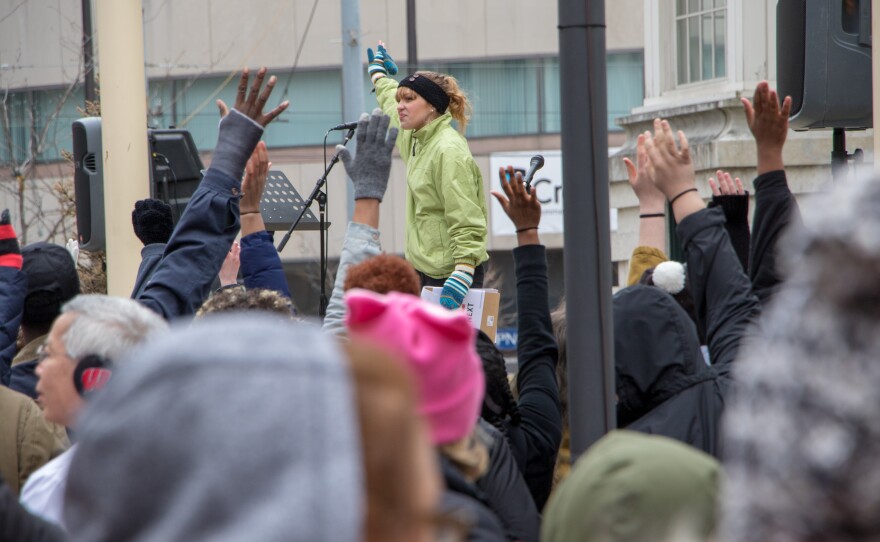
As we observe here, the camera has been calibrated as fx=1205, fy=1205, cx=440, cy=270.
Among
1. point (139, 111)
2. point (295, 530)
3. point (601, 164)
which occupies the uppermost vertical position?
point (139, 111)

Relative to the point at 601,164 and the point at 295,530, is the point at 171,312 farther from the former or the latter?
the point at 295,530

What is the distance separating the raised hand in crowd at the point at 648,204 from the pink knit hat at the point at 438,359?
193 cm

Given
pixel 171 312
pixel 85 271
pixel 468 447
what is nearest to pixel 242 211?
pixel 171 312

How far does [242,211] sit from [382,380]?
10.3 ft

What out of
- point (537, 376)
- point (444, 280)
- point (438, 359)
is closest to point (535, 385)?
point (537, 376)

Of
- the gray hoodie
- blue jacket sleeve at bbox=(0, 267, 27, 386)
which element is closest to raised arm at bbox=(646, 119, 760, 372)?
blue jacket sleeve at bbox=(0, 267, 27, 386)

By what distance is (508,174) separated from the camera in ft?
12.9

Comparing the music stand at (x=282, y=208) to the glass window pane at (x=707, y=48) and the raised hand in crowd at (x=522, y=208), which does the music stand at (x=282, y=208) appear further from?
the glass window pane at (x=707, y=48)

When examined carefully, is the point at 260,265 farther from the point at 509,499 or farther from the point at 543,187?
the point at 543,187

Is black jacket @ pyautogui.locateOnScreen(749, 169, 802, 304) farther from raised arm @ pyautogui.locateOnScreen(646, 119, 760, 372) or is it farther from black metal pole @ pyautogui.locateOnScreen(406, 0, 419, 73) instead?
black metal pole @ pyautogui.locateOnScreen(406, 0, 419, 73)

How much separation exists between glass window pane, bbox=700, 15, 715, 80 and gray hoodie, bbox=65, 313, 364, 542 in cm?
1137

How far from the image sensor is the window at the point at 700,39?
11.8 m

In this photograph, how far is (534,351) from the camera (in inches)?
142

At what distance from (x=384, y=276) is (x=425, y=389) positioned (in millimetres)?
860
